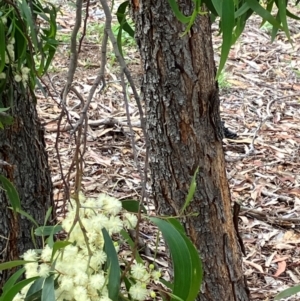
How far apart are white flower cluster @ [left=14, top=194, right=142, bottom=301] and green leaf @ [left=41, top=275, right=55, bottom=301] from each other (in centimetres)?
1

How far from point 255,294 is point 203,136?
780 mm

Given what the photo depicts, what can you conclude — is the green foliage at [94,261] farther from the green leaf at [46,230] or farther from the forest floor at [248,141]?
the forest floor at [248,141]

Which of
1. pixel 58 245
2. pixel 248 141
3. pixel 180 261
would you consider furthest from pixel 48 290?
pixel 248 141

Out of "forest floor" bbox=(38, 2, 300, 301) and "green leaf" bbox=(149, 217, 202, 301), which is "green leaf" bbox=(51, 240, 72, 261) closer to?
"green leaf" bbox=(149, 217, 202, 301)

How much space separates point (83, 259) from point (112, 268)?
4 cm

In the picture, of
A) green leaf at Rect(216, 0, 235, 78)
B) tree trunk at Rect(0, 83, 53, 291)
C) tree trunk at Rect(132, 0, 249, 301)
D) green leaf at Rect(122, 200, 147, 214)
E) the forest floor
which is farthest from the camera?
the forest floor

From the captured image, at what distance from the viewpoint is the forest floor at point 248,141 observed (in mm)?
2285

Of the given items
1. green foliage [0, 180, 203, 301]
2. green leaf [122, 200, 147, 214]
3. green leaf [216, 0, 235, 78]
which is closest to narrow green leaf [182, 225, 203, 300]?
green foliage [0, 180, 203, 301]

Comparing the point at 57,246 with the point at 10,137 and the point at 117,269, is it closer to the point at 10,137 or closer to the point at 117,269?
the point at 117,269

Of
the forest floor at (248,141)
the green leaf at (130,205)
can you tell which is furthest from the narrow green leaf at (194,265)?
the forest floor at (248,141)

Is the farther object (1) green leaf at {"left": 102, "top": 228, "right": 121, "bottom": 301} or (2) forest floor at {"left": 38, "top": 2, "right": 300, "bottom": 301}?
(2) forest floor at {"left": 38, "top": 2, "right": 300, "bottom": 301}

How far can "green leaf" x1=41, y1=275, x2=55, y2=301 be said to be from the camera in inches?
24.4

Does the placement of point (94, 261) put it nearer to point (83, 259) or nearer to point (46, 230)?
point (83, 259)

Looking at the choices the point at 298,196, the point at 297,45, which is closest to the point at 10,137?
the point at 298,196
